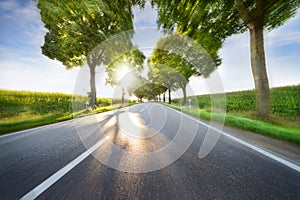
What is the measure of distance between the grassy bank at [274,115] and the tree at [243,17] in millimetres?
864

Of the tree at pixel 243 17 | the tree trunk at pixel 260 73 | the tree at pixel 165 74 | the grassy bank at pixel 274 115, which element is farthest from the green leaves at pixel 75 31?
the tree at pixel 165 74

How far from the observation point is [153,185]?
1.47m

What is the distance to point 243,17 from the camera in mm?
5746

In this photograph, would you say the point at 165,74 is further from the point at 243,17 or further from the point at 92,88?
the point at 243,17

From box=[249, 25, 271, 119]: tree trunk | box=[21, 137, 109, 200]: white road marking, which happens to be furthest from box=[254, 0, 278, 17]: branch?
box=[21, 137, 109, 200]: white road marking

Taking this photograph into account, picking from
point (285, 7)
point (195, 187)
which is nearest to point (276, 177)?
point (195, 187)

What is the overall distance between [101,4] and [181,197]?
7.68 meters

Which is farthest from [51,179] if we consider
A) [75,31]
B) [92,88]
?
[92,88]

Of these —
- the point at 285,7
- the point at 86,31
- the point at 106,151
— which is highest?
the point at 86,31

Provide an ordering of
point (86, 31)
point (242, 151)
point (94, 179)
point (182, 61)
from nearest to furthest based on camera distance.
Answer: point (94, 179) < point (242, 151) < point (86, 31) < point (182, 61)

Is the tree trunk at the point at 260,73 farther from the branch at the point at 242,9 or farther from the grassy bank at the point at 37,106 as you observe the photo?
the grassy bank at the point at 37,106

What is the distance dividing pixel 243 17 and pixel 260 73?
9.48ft

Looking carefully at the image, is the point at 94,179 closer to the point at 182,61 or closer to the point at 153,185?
the point at 153,185

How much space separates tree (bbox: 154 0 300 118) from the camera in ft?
16.8
